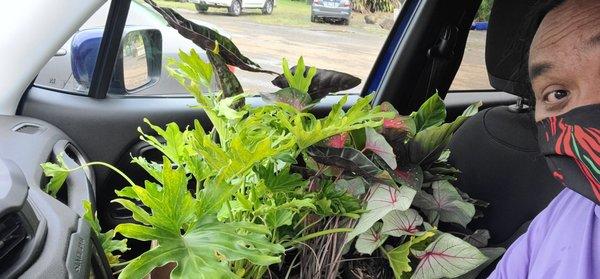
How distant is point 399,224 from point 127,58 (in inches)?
46.0

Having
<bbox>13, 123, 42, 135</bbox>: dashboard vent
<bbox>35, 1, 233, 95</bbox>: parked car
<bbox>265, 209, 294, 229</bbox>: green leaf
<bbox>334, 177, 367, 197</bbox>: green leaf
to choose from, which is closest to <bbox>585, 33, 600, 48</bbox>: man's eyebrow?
<bbox>334, 177, 367, 197</bbox>: green leaf

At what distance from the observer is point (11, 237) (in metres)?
0.88

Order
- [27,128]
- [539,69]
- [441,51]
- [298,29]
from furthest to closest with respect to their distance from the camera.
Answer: [298,29] → [441,51] → [27,128] → [539,69]

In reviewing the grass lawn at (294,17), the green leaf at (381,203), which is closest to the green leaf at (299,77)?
the green leaf at (381,203)

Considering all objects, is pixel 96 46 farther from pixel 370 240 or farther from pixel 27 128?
pixel 370 240

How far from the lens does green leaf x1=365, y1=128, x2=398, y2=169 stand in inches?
41.9

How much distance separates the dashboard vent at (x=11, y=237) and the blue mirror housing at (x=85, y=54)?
0.91 m

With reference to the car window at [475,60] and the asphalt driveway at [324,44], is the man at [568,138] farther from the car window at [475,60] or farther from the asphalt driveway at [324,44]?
the asphalt driveway at [324,44]

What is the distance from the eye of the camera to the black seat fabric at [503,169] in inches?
55.4

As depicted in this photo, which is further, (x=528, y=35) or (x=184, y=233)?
(x=528, y=35)

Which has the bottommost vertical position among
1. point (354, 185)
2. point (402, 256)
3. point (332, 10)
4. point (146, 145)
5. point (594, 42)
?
point (146, 145)

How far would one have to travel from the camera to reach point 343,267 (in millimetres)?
1179

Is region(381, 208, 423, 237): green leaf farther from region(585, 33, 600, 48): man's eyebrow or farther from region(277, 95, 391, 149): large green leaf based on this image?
region(585, 33, 600, 48): man's eyebrow

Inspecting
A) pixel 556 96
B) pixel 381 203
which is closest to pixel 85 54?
→ pixel 381 203
